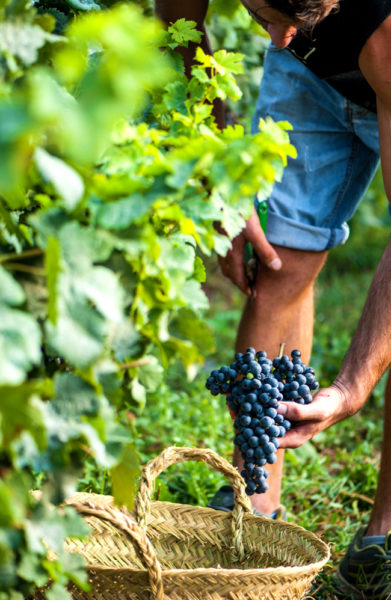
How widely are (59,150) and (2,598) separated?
0.61 m

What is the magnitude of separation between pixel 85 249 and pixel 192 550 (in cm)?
102

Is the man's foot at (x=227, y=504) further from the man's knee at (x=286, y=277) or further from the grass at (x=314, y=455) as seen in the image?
the man's knee at (x=286, y=277)

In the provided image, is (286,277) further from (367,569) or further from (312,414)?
(367,569)

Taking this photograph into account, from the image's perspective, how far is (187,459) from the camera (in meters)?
1.57

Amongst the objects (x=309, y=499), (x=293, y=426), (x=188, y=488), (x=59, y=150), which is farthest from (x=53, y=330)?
(x=309, y=499)

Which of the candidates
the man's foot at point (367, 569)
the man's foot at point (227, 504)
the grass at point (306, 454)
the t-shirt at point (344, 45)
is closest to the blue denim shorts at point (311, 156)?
the t-shirt at point (344, 45)

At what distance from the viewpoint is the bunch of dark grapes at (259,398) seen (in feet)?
4.96

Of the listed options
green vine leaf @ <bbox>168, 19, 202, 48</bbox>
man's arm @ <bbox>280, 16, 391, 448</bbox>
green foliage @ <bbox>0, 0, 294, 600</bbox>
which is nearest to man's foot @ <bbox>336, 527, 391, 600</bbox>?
man's arm @ <bbox>280, 16, 391, 448</bbox>

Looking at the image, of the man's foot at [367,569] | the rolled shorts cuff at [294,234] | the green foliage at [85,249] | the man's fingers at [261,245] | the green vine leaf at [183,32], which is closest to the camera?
the green foliage at [85,249]

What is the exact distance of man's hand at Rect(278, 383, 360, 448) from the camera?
156 cm

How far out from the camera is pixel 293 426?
1.65m

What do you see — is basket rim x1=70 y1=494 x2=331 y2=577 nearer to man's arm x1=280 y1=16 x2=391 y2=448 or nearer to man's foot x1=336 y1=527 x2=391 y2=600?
man's arm x1=280 y1=16 x2=391 y2=448

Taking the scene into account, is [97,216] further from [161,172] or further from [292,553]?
[292,553]

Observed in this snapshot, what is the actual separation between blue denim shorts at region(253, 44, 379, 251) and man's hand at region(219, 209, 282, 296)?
3.1 inches
